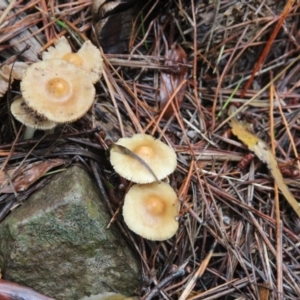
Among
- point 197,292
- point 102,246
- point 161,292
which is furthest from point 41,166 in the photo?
point 197,292

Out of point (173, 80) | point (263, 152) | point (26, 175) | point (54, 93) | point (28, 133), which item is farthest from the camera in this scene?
point (173, 80)

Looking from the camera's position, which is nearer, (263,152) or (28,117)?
(28,117)

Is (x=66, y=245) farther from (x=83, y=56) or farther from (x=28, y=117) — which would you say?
(x=83, y=56)

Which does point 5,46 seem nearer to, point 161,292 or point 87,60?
point 87,60

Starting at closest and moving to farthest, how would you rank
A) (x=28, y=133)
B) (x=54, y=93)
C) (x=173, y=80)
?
(x=54, y=93), (x=28, y=133), (x=173, y=80)

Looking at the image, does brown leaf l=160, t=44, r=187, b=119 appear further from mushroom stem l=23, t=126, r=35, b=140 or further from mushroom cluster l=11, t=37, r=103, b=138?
mushroom stem l=23, t=126, r=35, b=140

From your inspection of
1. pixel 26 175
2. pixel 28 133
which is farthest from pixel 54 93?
pixel 26 175
